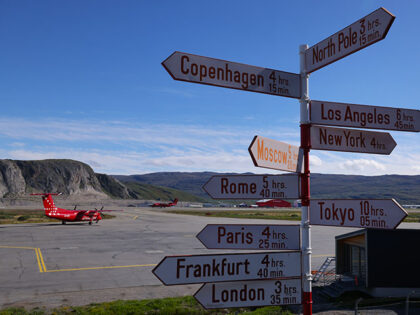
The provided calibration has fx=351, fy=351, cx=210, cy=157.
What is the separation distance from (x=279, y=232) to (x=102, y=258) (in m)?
24.3

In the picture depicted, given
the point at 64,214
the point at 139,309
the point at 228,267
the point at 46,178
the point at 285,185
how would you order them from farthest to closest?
the point at 46,178, the point at 64,214, the point at 139,309, the point at 285,185, the point at 228,267

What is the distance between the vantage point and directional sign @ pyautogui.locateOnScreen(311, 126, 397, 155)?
16.1ft

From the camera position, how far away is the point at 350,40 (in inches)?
184

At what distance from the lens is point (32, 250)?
29484mm

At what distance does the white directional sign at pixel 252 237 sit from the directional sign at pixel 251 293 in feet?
1.53

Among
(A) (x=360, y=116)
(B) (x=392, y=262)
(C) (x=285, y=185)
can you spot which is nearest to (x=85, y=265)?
(B) (x=392, y=262)

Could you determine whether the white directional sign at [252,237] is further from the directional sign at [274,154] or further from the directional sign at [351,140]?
the directional sign at [351,140]

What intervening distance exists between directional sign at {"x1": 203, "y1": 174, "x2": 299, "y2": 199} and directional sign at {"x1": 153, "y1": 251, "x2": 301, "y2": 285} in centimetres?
78

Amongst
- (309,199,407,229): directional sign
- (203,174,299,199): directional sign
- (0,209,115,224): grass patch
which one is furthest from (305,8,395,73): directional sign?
(0,209,115,224): grass patch

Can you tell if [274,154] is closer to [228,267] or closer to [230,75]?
[230,75]

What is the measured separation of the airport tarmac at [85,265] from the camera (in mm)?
16938

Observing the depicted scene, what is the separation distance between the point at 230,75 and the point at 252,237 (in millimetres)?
2250

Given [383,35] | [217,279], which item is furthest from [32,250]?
[383,35]

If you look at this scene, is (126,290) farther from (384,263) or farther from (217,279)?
(217,279)
